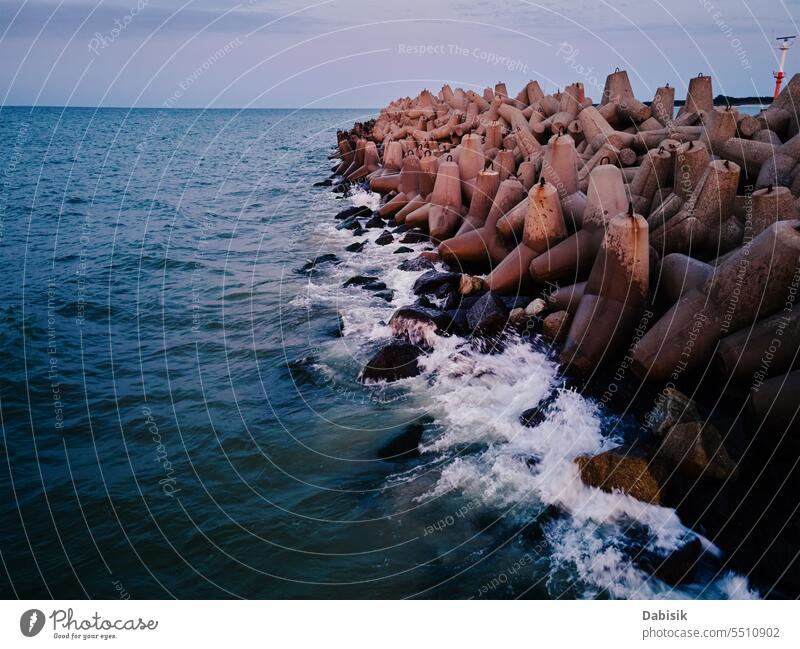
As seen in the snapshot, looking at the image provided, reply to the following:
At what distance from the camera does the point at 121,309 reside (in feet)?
40.6

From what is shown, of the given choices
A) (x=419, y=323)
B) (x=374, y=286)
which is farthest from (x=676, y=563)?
→ (x=374, y=286)

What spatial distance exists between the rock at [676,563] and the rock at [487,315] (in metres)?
4.38

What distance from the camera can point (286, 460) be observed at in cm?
691

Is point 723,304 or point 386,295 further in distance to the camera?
point 386,295

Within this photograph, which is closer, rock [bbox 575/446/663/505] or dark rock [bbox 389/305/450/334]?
rock [bbox 575/446/663/505]

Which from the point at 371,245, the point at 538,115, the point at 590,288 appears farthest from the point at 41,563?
the point at 538,115

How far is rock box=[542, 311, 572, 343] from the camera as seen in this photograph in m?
7.96

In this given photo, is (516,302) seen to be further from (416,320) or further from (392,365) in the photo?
(392,365)

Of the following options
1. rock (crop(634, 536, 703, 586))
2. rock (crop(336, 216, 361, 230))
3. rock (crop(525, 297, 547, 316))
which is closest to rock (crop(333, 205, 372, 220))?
rock (crop(336, 216, 361, 230))

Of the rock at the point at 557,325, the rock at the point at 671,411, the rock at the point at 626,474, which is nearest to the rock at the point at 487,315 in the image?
the rock at the point at 557,325

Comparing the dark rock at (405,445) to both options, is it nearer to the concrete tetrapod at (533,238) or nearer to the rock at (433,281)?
the concrete tetrapod at (533,238)

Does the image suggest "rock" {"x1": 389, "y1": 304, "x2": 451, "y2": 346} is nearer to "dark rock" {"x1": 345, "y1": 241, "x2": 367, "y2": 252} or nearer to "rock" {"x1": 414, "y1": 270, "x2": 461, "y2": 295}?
"rock" {"x1": 414, "y1": 270, "x2": 461, "y2": 295}

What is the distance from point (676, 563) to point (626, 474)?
882 millimetres

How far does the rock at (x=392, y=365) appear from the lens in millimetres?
8383
